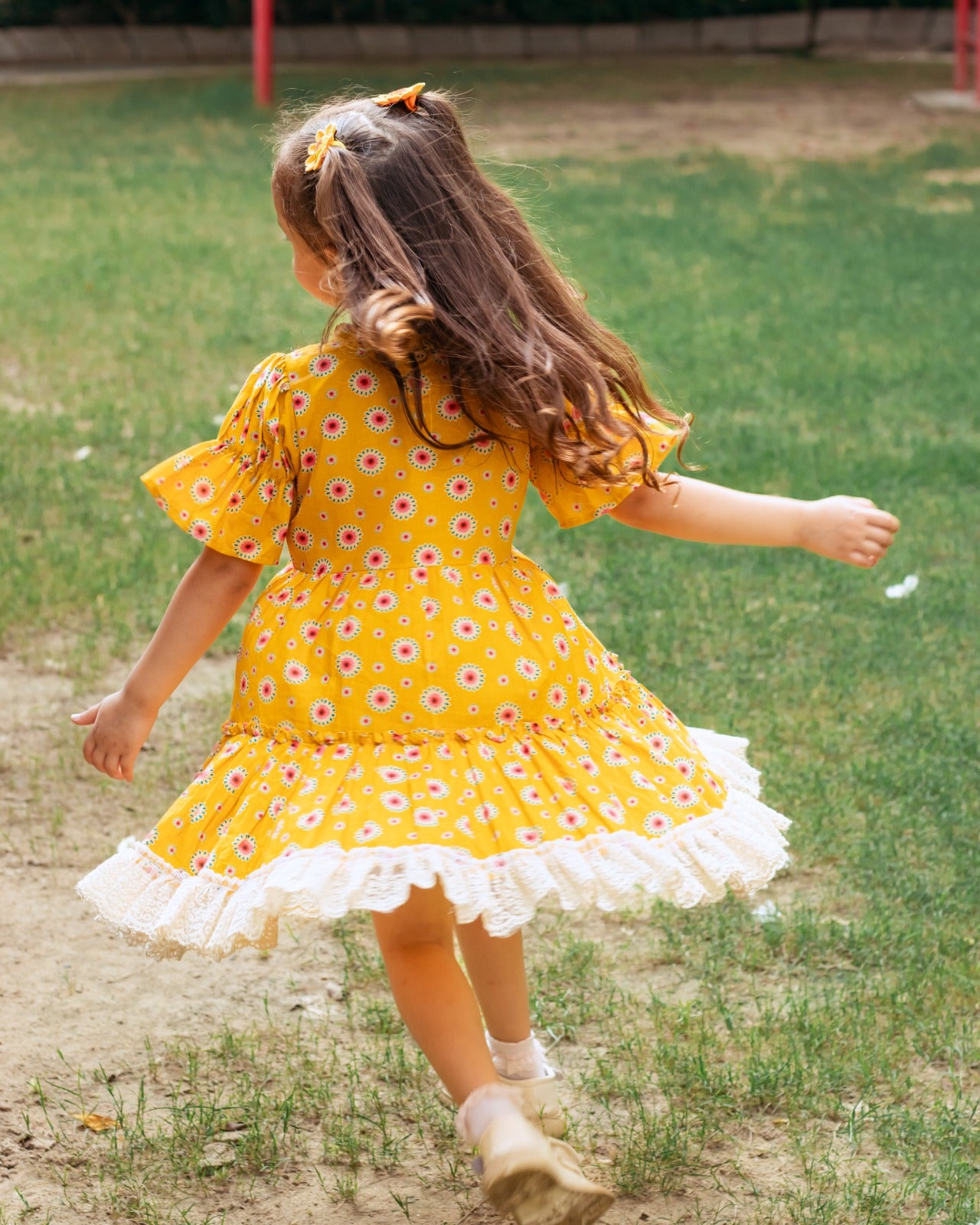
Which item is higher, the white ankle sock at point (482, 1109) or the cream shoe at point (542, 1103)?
the white ankle sock at point (482, 1109)

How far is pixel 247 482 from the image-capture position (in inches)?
79.3

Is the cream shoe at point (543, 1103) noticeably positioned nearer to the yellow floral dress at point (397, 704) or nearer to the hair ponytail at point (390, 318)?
the yellow floral dress at point (397, 704)

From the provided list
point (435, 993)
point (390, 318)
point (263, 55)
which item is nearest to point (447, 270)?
point (390, 318)

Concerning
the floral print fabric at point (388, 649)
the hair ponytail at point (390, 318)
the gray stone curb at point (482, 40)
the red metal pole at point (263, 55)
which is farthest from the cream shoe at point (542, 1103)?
the gray stone curb at point (482, 40)

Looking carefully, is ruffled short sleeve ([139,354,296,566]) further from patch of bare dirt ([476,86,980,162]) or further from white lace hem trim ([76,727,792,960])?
patch of bare dirt ([476,86,980,162])

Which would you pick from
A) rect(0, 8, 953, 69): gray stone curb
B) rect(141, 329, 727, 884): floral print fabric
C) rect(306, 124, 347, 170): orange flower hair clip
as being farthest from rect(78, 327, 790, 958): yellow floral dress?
rect(0, 8, 953, 69): gray stone curb

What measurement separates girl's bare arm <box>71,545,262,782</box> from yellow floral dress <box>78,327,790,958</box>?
0.04 meters

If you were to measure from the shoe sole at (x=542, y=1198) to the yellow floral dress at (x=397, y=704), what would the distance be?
318 millimetres

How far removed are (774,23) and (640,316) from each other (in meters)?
14.3

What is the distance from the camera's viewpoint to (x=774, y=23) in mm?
20141

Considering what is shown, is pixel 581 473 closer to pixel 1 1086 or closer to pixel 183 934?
pixel 183 934

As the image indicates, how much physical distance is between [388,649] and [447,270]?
49cm

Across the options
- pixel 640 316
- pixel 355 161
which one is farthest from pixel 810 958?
pixel 640 316

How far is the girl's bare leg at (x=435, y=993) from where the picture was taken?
188cm
